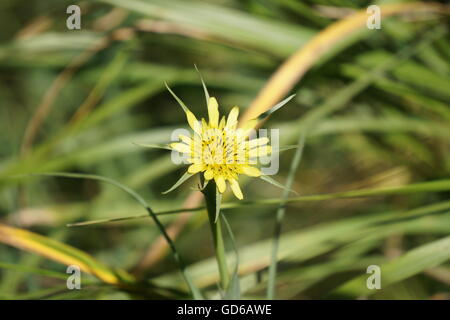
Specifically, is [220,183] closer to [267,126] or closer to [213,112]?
[213,112]

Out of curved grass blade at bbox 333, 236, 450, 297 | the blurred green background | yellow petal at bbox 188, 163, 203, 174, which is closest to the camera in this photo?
yellow petal at bbox 188, 163, 203, 174

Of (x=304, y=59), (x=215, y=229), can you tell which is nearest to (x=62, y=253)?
(x=215, y=229)

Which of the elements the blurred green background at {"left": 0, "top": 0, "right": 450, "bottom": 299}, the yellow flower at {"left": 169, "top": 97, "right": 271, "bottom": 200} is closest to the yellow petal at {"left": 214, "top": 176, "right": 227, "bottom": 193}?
the yellow flower at {"left": 169, "top": 97, "right": 271, "bottom": 200}

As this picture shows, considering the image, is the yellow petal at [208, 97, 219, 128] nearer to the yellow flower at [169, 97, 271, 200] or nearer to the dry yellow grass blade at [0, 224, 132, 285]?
the yellow flower at [169, 97, 271, 200]
